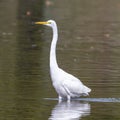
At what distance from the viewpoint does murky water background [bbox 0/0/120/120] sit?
14.2 metres

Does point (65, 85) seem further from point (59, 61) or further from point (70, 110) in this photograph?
point (59, 61)

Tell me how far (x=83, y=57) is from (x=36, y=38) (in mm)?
5093

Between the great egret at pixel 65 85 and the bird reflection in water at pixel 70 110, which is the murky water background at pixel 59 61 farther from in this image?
the great egret at pixel 65 85

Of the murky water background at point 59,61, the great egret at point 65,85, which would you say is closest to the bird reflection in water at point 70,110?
the murky water background at point 59,61

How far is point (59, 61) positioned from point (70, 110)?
6.79 meters

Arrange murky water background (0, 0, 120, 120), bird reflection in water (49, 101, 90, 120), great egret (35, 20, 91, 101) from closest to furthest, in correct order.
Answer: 1. bird reflection in water (49, 101, 90, 120)
2. murky water background (0, 0, 120, 120)
3. great egret (35, 20, 91, 101)

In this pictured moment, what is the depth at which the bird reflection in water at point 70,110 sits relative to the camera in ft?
44.2

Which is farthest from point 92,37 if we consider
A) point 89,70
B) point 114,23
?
point 89,70

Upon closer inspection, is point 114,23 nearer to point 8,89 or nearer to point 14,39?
point 14,39

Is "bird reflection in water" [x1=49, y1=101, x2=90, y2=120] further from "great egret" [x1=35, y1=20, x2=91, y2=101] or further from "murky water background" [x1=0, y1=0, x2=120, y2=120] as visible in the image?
"great egret" [x1=35, y1=20, x2=91, y2=101]

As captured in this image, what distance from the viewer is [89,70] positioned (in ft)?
63.1

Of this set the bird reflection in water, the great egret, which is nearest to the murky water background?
the bird reflection in water

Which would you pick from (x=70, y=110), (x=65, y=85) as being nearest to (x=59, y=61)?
(x=65, y=85)

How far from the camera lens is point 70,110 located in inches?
563
